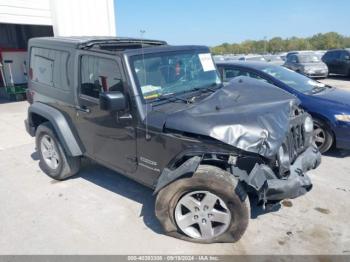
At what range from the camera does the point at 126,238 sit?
3.16 metres

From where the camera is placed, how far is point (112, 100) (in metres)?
2.95

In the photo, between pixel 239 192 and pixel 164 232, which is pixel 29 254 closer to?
pixel 164 232

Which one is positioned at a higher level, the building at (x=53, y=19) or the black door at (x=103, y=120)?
the building at (x=53, y=19)

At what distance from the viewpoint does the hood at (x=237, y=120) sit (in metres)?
2.75

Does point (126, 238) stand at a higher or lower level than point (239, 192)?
lower

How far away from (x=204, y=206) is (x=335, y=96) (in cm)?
359

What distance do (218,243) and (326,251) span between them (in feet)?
3.36

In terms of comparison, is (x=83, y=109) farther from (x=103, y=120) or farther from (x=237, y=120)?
(x=237, y=120)

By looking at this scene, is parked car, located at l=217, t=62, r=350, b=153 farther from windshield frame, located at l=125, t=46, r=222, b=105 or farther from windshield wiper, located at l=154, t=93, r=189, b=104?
windshield wiper, located at l=154, t=93, r=189, b=104

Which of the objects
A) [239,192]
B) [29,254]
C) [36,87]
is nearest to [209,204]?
[239,192]

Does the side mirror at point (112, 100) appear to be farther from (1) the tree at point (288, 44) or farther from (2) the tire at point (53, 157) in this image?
(1) the tree at point (288, 44)

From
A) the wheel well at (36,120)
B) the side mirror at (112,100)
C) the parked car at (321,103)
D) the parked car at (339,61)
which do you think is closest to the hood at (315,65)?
the parked car at (339,61)

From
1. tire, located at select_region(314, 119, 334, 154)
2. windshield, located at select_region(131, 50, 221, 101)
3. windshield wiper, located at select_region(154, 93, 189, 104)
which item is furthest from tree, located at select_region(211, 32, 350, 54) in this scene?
windshield wiper, located at select_region(154, 93, 189, 104)

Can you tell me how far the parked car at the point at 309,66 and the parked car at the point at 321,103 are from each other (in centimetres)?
1055
